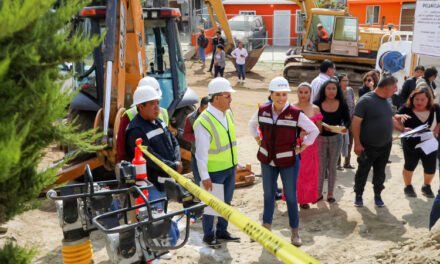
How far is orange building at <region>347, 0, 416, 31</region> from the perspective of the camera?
24.1m

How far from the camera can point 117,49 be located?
562 centimetres

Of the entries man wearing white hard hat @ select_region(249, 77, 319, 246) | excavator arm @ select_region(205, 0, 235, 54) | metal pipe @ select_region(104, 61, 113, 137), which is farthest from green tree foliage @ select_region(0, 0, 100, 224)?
excavator arm @ select_region(205, 0, 235, 54)

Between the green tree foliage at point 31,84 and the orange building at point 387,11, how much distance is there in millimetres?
24124

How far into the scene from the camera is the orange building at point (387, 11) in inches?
947

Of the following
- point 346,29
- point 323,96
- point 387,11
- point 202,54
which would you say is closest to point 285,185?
point 323,96

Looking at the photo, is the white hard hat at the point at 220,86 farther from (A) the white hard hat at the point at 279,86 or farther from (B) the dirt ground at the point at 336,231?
(B) the dirt ground at the point at 336,231

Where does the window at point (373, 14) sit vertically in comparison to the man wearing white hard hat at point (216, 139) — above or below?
above

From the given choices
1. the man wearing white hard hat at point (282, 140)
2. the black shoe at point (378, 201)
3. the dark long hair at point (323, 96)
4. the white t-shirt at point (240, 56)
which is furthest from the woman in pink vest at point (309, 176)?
the white t-shirt at point (240, 56)

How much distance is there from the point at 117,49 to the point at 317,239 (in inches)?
125

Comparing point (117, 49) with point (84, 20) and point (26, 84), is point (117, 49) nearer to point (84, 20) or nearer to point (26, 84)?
point (84, 20)

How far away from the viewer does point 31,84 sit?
5.24ft

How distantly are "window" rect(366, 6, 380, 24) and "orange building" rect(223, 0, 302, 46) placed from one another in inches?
249

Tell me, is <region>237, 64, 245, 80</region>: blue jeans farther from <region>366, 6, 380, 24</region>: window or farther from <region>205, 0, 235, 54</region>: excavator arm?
<region>366, 6, 380, 24</region>: window

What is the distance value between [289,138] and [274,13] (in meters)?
28.7
